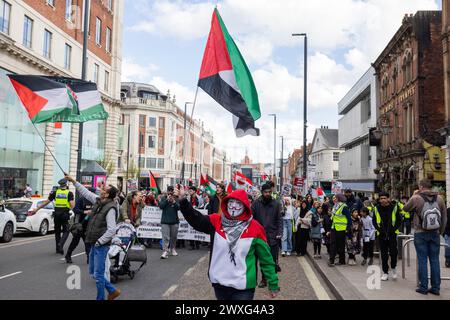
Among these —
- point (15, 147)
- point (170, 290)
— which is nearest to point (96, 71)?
point (15, 147)

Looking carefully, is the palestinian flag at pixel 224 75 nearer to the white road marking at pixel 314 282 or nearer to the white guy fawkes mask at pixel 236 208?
the white road marking at pixel 314 282

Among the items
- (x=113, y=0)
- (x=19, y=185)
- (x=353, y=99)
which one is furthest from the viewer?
(x=353, y=99)

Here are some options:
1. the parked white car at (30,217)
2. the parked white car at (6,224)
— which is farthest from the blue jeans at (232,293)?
the parked white car at (30,217)

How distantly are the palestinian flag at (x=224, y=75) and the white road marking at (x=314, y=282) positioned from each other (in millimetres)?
3179

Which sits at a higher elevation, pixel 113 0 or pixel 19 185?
pixel 113 0

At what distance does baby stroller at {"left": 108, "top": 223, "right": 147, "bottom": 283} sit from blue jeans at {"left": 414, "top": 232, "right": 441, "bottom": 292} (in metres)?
5.08

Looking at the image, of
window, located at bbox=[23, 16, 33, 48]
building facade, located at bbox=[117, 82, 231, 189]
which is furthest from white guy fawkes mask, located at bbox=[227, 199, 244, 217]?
building facade, located at bbox=[117, 82, 231, 189]

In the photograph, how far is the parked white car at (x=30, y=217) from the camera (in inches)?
587

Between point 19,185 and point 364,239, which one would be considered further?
point 19,185

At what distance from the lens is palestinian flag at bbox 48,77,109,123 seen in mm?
10461

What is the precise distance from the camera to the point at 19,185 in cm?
2631

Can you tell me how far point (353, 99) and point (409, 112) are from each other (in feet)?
64.8

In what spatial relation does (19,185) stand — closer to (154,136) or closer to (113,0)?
(113,0)
